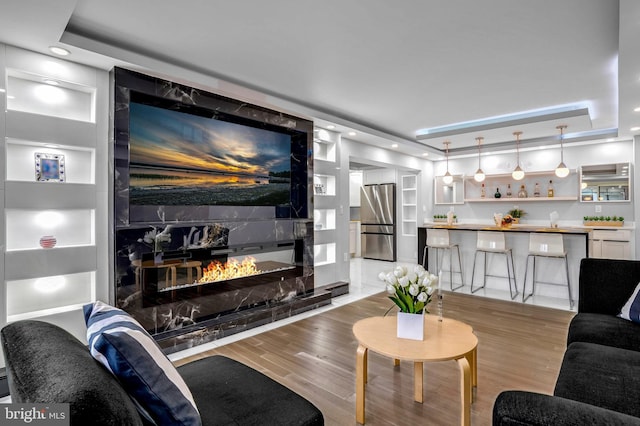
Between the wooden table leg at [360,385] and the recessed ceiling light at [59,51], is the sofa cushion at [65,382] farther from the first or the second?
the recessed ceiling light at [59,51]

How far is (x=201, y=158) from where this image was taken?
361 centimetres

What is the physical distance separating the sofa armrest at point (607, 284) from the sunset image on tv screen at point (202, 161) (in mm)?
3199

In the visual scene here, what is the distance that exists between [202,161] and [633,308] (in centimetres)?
381

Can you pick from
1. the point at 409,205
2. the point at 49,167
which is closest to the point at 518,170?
the point at 409,205

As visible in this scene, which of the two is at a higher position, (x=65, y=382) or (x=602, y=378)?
(x=65, y=382)

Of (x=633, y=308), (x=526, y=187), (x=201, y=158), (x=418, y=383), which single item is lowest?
(x=418, y=383)

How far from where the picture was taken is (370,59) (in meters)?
3.06

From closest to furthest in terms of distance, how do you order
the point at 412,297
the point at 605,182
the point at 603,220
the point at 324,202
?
the point at 412,297 < the point at 324,202 < the point at 603,220 < the point at 605,182

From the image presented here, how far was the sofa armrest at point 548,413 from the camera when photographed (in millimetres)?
989

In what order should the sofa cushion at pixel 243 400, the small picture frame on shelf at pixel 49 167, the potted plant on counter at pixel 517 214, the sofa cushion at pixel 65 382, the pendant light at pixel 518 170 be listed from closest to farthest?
the sofa cushion at pixel 65 382, the sofa cushion at pixel 243 400, the small picture frame on shelf at pixel 49 167, the pendant light at pixel 518 170, the potted plant on counter at pixel 517 214

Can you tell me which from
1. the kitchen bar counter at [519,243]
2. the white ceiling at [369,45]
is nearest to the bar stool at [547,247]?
the kitchen bar counter at [519,243]

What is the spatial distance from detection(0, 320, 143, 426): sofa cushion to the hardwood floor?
1629mm

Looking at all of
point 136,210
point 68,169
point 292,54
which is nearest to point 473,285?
point 292,54

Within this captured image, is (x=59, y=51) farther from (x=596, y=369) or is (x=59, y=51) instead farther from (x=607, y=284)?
(x=607, y=284)
